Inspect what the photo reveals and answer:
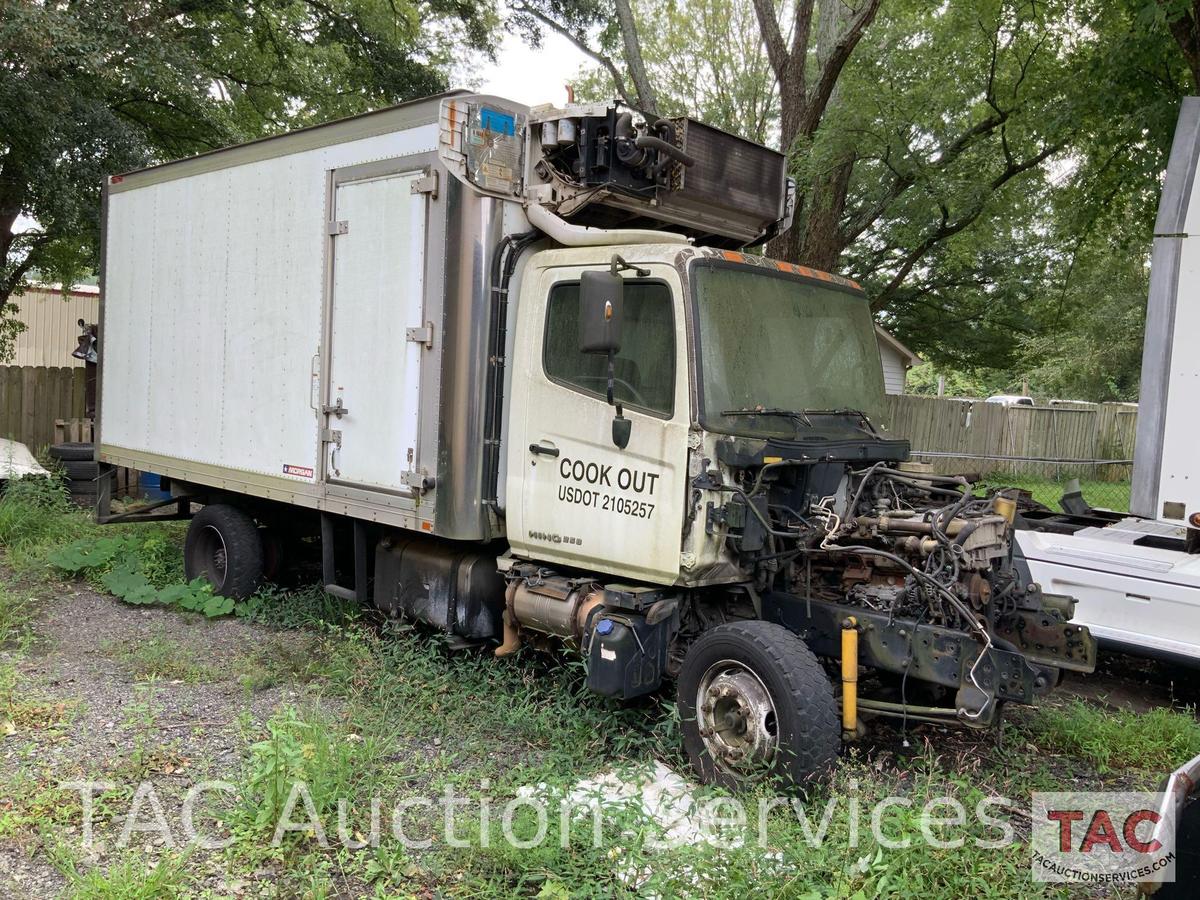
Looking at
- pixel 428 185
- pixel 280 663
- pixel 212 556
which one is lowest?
pixel 280 663

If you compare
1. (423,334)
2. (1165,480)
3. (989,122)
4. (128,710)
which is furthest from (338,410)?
(989,122)

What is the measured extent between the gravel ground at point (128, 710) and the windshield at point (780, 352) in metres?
2.96

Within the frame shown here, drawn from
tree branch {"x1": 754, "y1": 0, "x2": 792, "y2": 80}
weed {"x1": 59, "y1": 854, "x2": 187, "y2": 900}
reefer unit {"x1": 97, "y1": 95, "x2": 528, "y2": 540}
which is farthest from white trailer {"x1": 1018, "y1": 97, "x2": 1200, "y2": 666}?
tree branch {"x1": 754, "y1": 0, "x2": 792, "y2": 80}

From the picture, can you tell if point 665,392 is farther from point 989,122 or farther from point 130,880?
point 989,122

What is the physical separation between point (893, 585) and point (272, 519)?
17.0ft

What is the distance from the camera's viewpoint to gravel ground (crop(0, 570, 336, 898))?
3.97m

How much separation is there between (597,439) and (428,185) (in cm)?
187

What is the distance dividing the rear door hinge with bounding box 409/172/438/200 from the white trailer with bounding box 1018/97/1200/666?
447 centimetres

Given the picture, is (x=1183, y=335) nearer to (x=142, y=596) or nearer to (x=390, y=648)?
(x=390, y=648)

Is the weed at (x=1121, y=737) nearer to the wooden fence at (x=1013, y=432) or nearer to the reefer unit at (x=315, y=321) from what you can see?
the reefer unit at (x=315, y=321)

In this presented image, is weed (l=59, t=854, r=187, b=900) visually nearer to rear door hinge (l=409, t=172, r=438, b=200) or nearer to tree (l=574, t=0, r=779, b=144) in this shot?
rear door hinge (l=409, t=172, r=438, b=200)

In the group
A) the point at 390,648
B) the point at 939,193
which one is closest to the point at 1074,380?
the point at 939,193

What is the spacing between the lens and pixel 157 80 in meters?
12.3

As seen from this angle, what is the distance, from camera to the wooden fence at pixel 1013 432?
60.8 ft
